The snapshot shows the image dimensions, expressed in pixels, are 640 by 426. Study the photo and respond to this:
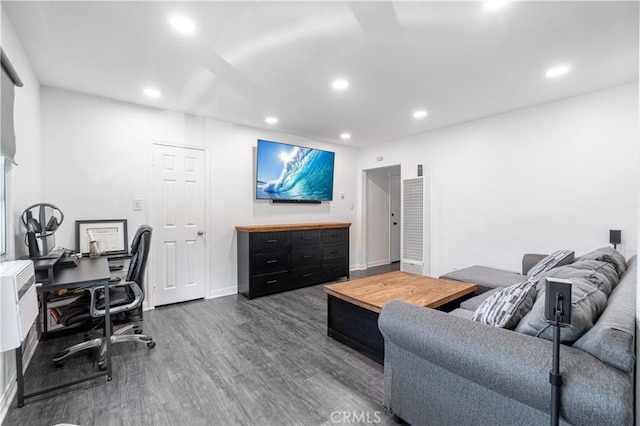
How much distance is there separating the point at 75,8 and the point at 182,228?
2.43m

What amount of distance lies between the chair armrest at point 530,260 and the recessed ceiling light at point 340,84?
9.23 ft

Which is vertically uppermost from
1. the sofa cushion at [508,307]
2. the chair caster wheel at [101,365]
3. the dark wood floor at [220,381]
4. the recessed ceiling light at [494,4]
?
the recessed ceiling light at [494,4]

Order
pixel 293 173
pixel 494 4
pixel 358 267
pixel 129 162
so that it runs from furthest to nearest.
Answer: pixel 358 267 < pixel 293 173 < pixel 129 162 < pixel 494 4

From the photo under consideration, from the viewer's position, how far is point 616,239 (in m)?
2.81

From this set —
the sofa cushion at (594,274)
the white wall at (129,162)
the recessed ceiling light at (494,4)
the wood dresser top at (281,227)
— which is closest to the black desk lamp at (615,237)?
the sofa cushion at (594,274)

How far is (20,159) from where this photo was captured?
83.7 inches

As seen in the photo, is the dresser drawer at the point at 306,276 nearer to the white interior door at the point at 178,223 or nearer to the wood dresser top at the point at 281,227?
the wood dresser top at the point at 281,227

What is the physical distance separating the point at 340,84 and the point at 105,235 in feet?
9.99

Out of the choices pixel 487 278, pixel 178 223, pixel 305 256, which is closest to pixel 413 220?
pixel 487 278

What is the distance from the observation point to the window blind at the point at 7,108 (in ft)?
5.43

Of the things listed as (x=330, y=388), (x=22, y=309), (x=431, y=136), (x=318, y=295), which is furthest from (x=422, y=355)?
(x=431, y=136)

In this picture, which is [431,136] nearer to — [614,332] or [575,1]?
[575,1]

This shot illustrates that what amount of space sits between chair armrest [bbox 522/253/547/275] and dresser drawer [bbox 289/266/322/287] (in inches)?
107

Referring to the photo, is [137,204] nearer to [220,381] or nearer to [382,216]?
[220,381]
